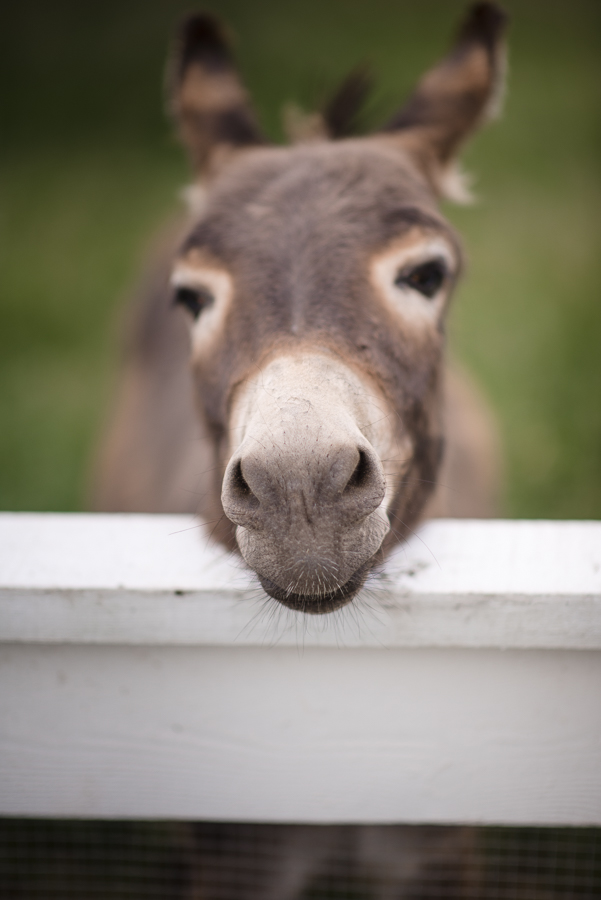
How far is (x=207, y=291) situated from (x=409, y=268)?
1.63ft

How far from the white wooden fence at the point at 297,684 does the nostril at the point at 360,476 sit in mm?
180

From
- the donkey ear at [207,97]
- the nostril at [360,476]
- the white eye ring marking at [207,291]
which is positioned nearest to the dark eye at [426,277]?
the white eye ring marking at [207,291]

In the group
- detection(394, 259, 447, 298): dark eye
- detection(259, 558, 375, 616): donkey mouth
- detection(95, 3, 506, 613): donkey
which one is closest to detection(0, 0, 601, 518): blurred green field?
detection(95, 3, 506, 613): donkey

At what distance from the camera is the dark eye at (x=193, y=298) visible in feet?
5.60

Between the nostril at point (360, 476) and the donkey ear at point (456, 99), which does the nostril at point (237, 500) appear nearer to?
the nostril at point (360, 476)

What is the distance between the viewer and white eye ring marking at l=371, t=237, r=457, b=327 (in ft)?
5.13

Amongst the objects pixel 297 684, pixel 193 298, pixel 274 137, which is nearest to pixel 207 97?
pixel 193 298

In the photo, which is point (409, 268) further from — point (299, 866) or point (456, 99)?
point (299, 866)

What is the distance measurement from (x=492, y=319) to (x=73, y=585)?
5.78 metres

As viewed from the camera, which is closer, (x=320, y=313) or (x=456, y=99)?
(x=320, y=313)

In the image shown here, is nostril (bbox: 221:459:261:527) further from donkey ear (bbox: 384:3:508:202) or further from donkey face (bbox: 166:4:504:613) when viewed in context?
donkey ear (bbox: 384:3:508:202)

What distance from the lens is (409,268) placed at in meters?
1.62

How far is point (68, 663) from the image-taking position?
1151 mm

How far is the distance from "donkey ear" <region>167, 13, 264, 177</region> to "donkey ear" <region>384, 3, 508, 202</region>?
501mm
